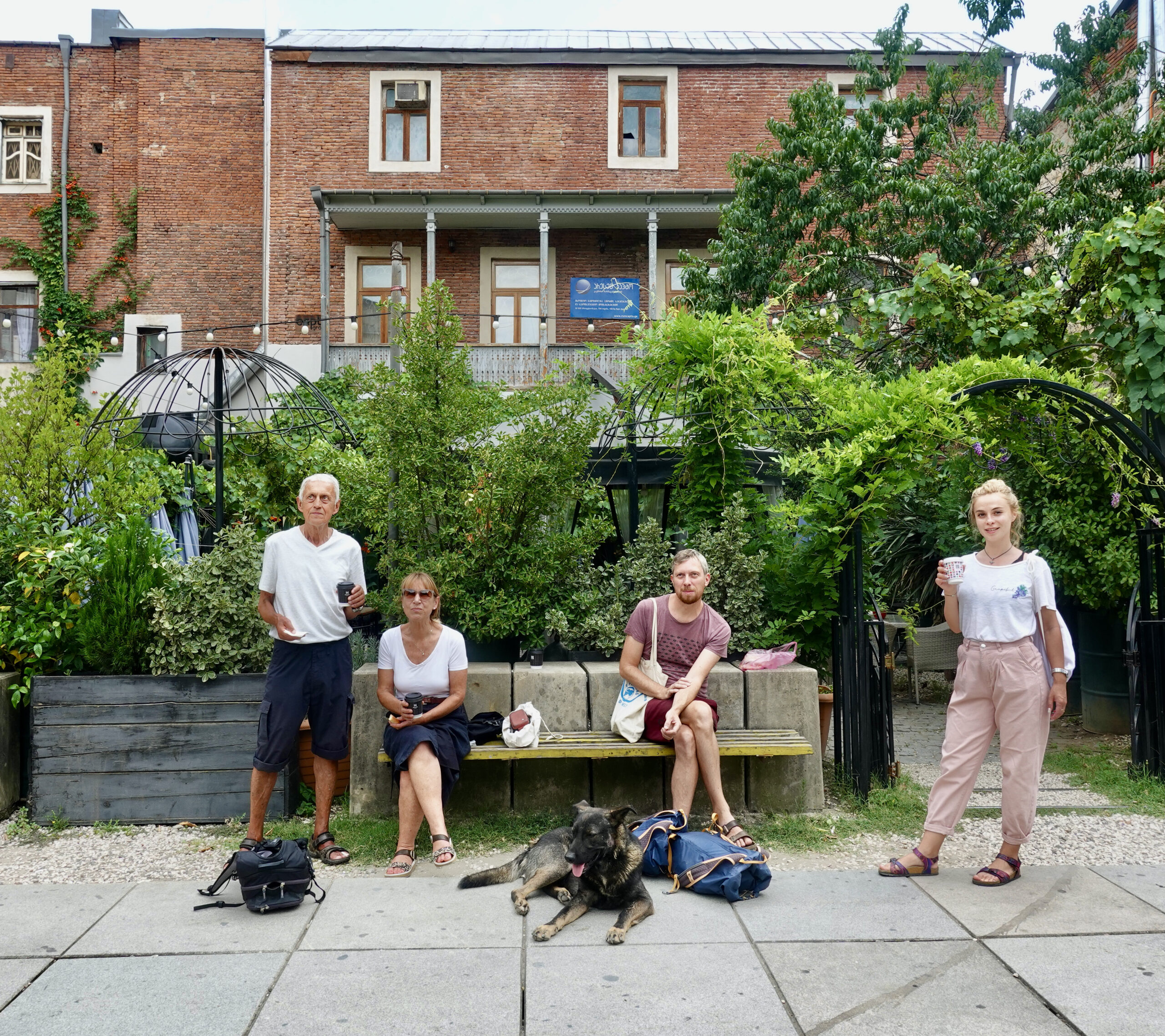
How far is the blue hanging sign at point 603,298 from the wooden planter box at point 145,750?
51.7ft

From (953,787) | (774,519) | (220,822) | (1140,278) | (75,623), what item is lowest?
(220,822)

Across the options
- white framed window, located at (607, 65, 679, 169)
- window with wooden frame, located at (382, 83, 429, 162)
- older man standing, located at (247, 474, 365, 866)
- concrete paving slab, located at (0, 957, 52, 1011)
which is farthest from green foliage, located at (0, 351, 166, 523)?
white framed window, located at (607, 65, 679, 169)

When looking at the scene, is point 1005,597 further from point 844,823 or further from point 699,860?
point 699,860

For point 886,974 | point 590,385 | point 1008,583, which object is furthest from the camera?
point 590,385

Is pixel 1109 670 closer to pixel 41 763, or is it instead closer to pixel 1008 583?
pixel 1008 583

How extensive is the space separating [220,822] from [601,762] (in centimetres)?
212

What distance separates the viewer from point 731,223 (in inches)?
584

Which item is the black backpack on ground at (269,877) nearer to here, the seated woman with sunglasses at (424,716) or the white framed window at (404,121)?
the seated woman with sunglasses at (424,716)

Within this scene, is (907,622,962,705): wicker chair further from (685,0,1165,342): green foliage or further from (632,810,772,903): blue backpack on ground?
(632,810,772,903): blue backpack on ground

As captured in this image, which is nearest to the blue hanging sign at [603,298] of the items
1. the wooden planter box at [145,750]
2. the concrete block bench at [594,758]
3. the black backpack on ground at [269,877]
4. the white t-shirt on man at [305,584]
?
the concrete block bench at [594,758]

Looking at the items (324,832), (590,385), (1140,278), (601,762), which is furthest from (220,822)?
(1140,278)

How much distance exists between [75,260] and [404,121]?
7.23 meters

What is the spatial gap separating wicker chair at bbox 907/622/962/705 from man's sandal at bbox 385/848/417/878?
6.81m

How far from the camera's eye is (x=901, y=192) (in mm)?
13539
